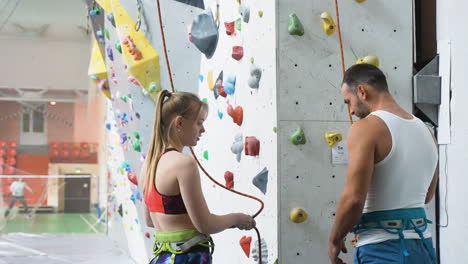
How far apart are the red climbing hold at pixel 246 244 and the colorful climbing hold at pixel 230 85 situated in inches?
30.5

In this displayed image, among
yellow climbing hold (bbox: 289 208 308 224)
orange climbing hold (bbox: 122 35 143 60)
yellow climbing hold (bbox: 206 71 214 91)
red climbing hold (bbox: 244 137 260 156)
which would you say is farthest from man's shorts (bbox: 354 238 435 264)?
orange climbing hold (bbox: 122 35 143 60)

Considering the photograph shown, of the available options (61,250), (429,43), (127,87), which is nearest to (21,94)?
(61,250)

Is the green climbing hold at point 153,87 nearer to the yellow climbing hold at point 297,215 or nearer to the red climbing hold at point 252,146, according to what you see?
the red climbing hold at point 252,146

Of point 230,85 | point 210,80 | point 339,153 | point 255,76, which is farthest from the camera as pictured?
point 210,80

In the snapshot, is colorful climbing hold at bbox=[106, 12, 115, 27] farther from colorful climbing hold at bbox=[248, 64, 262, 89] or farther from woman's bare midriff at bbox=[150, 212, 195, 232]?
woman's bare midriff at bbox=[150, 212, 195, 232]

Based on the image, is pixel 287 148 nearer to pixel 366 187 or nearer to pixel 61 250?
pixel 366 187

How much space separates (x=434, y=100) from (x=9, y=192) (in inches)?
377

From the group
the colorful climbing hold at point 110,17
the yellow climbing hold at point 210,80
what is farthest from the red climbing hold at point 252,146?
the colorful climbing hold at point 110,17

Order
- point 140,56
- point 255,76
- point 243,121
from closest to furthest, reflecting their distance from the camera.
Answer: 1. point 255,76
2. point 243,121
3. point 140,56

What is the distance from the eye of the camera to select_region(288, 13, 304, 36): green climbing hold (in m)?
2.48

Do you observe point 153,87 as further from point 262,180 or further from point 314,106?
point 314,106

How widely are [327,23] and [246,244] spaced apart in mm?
1124

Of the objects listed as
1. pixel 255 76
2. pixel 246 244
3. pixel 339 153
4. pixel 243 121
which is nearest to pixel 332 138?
pixel 339 153

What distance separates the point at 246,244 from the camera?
286 cm
